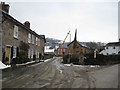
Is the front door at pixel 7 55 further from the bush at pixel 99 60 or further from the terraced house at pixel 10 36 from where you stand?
the bush at pixel 99 60

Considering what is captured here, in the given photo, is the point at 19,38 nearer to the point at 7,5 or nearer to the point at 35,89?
the point at 7,5

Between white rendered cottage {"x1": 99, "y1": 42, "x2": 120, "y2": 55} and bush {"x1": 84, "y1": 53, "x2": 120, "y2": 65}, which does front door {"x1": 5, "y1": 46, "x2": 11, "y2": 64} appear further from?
white rendered cottage {"x1": 99, "y1": 42, "x2": 120, "y2": 55}

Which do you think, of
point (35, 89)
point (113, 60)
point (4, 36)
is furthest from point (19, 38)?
point (113, 60)

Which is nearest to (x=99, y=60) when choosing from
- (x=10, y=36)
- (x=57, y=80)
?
(x=57, y=80)

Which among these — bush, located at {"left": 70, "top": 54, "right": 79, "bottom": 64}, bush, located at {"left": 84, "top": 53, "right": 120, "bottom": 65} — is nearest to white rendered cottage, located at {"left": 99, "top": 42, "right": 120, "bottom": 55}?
bush, located at {"left": 84, "top": 53, "right": 120, "bottom": 65}

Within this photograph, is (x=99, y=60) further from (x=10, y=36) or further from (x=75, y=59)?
(x=10, y=36)

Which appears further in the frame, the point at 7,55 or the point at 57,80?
the point at 7,55

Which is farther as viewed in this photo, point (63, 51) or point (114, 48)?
point (63, 51)

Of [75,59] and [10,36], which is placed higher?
[10,36]

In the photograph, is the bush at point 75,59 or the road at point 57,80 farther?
the bush at point 75,59

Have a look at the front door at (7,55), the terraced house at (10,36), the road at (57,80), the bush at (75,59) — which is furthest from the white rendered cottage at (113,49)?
the front door at (7,55)

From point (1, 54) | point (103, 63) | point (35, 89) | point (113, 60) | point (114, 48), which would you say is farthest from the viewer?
point (114, 48)

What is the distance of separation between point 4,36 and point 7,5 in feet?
17.0

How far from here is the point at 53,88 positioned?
5.26m
